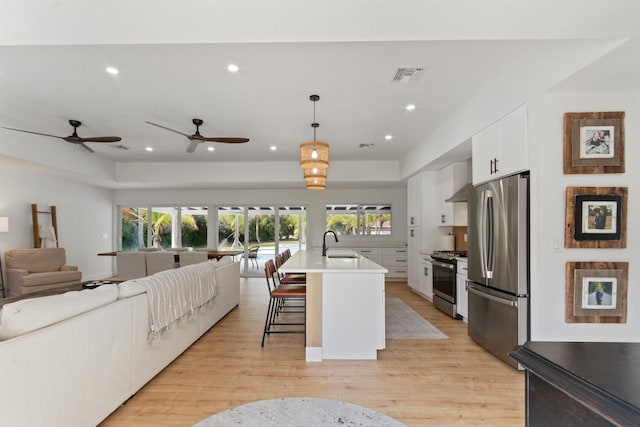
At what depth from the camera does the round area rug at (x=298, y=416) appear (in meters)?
1.11

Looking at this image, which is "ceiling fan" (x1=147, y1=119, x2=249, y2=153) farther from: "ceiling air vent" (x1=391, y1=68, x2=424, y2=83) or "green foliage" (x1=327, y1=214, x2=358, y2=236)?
"green foliage" (x1=327, y1=214, x2=358, y2=236)

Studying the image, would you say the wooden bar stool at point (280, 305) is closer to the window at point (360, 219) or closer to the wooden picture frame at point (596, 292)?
the wooden picture frame at point (596, 292)

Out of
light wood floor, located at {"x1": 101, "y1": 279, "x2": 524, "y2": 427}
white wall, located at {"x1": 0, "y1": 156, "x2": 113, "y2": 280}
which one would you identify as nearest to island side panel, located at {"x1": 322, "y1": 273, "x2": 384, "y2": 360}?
light wood floor, located at {"x1": 101, "y1": 279, "x2": 524, "y2": 427}

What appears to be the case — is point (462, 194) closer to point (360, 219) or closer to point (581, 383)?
point (360, 219)

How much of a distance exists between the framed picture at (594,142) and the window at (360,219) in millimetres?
5911

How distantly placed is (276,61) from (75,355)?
2638mm

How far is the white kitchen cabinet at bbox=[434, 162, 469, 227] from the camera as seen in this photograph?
518cm

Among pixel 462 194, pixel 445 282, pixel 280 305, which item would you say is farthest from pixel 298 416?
pixel 462 194

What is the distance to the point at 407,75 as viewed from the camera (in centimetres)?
315

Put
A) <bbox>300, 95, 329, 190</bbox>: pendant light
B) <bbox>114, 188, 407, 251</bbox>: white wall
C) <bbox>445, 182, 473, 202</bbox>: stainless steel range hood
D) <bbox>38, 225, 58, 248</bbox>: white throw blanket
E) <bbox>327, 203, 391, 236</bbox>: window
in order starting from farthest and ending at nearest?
1. <bbox>327, 203, 391, 236</bbox>: window
2. <bbox>114, 188, 407, 251</bbox>: white wall
3. <bbox>38, 225, 58, 248</bbox>: white throw blanket
4. <bbox>445, 182, 473, 202</bbox>: stainless steel range hood
5. <bbox>300, 95, 329, 190</bbox>: pendant light

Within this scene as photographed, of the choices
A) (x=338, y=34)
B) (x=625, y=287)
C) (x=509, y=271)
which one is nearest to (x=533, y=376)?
(x=338, y=34)

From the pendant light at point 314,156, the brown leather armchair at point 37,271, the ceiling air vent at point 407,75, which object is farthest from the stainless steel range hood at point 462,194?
the brown leather armchair at point 37,271

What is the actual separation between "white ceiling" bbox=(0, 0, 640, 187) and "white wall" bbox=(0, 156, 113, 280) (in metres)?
1.42

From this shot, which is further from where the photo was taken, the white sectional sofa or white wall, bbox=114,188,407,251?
white wall, bbox=114,188,407,251
